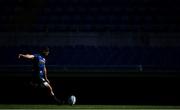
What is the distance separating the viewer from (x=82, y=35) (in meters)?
20.7

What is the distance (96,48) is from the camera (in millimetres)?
20250

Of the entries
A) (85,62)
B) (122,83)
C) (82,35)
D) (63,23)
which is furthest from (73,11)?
(122,83)

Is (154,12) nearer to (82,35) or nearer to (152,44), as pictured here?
(152,44)

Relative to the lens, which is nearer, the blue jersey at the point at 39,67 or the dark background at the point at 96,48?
the blue jersey at the point at 39,67

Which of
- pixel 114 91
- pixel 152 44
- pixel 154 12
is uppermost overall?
pixel 154 12

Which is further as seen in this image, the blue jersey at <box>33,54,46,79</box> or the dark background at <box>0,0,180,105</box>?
the dark background at <box>0,0,180,105</box>

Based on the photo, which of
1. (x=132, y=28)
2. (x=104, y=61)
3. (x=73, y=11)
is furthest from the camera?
(x=73, y=11)

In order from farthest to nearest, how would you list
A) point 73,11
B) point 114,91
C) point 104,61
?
1. point 73,11
2. point 104,61
3. point 114,91

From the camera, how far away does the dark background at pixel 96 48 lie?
14.0 meters

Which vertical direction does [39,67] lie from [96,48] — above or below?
below

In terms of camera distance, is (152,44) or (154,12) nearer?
(152,44)

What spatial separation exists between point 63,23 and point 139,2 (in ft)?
14.3

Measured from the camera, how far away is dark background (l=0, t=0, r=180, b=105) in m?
14.0

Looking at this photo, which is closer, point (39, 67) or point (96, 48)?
point (39, 67)
